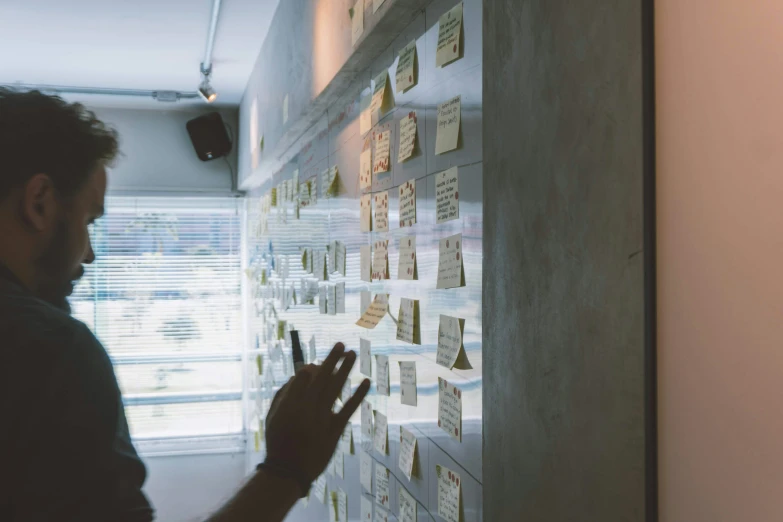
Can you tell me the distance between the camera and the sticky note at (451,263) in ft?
3.78

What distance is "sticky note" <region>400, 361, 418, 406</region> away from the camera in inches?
56.0

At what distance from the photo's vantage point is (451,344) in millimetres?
1189

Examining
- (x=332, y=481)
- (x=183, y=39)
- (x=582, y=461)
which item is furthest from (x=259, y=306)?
(x=582, y=461)

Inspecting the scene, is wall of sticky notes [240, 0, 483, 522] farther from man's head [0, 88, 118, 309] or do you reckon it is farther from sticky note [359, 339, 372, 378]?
man's head [0, 88, 118, 309]

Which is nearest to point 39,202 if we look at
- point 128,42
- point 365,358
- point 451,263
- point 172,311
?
point 451,263

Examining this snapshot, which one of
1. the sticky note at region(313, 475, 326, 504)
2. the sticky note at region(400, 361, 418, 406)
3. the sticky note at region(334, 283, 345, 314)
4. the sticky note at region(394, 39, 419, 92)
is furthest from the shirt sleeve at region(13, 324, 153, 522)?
the sticky note at region(313, 475, 326, 504)

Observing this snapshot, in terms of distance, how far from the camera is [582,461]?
0.73 meters

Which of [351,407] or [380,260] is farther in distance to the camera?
[380,260]

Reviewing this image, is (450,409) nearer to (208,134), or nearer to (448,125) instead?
(448,125)

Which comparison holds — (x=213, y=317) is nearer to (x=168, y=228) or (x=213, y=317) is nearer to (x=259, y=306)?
(x=168, y=228)

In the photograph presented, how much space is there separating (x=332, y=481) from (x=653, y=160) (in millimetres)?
1862

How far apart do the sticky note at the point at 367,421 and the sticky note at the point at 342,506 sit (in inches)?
13.8

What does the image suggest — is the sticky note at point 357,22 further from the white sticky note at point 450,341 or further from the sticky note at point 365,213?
the white sticky note at point 450,341

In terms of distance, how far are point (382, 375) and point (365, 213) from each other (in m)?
0.39
